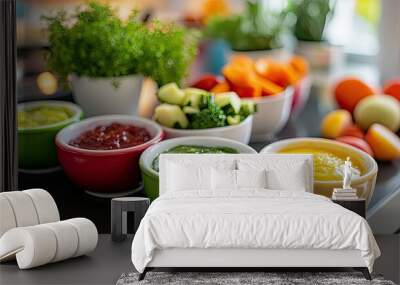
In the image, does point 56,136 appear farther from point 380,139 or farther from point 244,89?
point 380,139

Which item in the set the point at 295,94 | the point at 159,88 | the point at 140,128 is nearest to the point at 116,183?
the point at 140,128

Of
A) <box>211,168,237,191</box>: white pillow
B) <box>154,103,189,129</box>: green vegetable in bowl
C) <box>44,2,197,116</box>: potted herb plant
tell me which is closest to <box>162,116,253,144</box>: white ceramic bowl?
<box>154,103,189,129</box>: green vegetable in bowl

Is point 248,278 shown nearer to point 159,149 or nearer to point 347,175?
point 347,175

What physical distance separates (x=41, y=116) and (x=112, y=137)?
1.32 ft

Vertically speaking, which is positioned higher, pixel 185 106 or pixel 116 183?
pixel 185 106

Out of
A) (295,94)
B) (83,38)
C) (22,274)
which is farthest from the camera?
Answer: (295,94)

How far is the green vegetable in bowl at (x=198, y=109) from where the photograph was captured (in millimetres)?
3178

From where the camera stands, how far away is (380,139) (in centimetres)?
334

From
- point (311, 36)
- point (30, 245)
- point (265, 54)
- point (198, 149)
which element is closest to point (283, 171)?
point (198, 149)

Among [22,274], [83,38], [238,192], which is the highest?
[83,38]

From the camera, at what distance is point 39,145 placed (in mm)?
3268

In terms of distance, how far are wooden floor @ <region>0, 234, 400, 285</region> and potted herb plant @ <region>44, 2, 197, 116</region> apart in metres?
0.69

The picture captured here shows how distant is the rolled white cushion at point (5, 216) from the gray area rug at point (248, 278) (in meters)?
0.41

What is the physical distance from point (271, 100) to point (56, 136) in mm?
857
